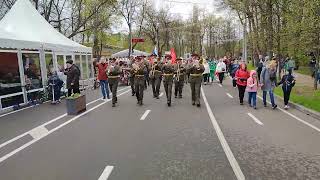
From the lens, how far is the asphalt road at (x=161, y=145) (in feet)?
23.5

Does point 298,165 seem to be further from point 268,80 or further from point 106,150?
point 268,80

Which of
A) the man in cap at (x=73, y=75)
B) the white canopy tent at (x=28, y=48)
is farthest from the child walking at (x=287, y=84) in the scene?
the white canopy tent at (x=28, y=48)

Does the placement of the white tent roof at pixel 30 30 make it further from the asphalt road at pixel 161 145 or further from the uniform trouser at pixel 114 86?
the asphalt road at pixel 161 145

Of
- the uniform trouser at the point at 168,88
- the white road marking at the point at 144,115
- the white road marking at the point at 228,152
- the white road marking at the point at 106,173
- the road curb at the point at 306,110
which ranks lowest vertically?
the road curb at the point at 306,110

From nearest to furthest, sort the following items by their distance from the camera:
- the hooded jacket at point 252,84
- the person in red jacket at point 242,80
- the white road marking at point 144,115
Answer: the white road marking at point 144,115 < the hooded jacket at point 252,84 < the person in red jacket at point 242,80

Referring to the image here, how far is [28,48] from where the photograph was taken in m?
18.0

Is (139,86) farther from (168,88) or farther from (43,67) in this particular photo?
(43,67)

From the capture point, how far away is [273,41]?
93.1 ft

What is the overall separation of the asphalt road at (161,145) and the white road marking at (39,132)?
1.1 inches

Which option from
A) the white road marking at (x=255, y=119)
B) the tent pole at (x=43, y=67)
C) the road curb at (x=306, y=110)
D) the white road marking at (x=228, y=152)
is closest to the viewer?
the white road marking at (x=228, y=152)

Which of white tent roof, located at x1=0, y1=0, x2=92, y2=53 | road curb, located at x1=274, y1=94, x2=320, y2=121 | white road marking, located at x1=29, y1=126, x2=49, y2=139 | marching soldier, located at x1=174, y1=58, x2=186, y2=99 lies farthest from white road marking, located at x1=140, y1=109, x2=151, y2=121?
white tent roof, located at x1=0, y1=0, x2=92, y2=53

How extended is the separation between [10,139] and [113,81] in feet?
23.5

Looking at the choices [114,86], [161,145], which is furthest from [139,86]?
[161,145]

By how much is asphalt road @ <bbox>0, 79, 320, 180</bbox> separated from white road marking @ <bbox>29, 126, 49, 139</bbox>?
29 mm
